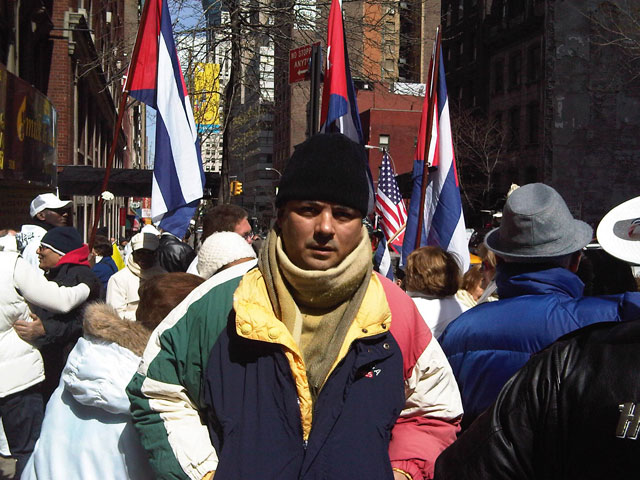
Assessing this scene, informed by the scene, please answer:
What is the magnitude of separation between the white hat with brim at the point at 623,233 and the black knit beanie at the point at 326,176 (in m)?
0.81

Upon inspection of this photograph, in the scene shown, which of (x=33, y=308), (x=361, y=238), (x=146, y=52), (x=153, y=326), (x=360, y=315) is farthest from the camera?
(x=146, y=52)

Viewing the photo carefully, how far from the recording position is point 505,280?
2.87m

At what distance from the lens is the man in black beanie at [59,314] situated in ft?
16.5

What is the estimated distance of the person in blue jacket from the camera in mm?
2617

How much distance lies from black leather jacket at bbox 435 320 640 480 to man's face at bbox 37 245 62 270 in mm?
4617

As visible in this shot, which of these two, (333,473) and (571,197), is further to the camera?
(571,197)

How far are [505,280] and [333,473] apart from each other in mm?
1201

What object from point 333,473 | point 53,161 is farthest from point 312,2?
point 333,473

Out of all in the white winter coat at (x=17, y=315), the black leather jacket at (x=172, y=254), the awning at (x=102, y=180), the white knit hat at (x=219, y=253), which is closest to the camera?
the white knit hat at (x=219, y=253)

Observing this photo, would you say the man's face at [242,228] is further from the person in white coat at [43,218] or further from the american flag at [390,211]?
the american flag at [390,211]

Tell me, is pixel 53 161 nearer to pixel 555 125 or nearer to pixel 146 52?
pixel 146 52

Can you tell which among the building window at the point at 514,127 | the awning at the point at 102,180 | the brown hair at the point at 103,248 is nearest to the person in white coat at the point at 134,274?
the brown hair at the point at 103,248

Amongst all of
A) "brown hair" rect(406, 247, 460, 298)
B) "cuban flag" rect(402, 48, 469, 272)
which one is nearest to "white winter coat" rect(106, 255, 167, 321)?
"cuban flag" rect(402, 48, 469, 272)

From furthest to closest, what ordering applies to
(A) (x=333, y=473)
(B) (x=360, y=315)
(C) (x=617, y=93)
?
(C) (x=617, y=93), (B) (x=360, y=315), (A) (x=333, y=473)
